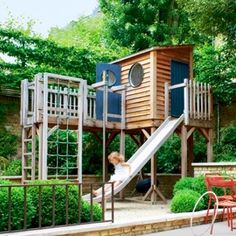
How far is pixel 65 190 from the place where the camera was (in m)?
7.80

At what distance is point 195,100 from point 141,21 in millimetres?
9901

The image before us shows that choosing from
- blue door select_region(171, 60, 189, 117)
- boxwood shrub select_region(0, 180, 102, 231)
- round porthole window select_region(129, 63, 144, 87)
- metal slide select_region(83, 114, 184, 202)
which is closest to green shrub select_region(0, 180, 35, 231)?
boxwood shrub select_region(0, 180, 102, 231)

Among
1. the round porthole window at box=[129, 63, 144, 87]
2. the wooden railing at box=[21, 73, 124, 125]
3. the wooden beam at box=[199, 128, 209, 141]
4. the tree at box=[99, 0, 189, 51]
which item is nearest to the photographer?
the wooden railing at box=[21, 73, 124, 125]

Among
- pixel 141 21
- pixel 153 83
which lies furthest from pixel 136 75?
pixel 141 21

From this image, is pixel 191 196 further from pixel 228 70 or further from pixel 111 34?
pixel 111 34

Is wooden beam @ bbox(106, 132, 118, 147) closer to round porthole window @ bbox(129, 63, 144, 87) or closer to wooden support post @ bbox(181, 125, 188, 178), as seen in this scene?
round porthole window @ bbox(129, 63, 144, 87)

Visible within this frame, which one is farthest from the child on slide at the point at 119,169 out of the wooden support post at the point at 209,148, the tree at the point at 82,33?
the tree at the point at 82,33

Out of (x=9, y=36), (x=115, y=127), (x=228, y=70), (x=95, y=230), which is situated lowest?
(x=95, y=230)

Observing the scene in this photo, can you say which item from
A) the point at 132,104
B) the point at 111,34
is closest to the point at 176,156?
the point at 132,104

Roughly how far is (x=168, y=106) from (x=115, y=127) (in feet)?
5.71

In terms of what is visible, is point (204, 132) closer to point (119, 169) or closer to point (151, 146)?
point (151, 146)

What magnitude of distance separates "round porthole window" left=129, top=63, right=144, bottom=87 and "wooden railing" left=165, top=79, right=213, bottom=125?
1019mm

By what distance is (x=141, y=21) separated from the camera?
23.0 m

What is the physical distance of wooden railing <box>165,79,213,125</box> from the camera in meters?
13.6
